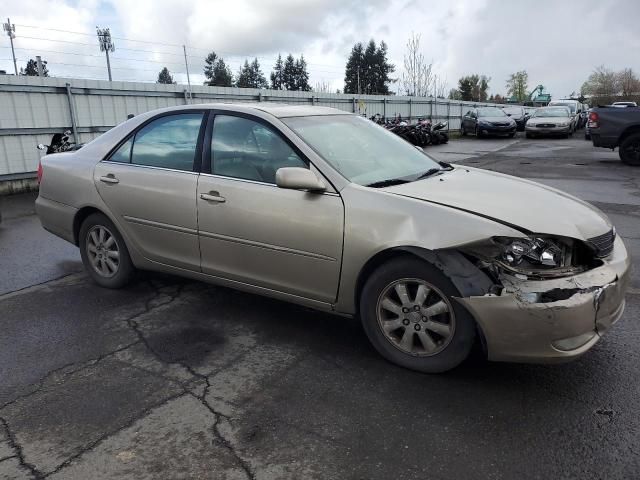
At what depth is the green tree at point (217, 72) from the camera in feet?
278

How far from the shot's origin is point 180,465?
244 cm

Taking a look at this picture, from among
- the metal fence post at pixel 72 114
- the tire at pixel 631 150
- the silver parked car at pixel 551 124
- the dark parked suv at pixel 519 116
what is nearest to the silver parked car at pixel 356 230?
the metal fence post at pixel 72 114

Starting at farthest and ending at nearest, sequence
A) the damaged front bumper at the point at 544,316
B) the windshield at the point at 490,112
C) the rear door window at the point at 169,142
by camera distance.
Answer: the windshield at the point at 490,112 < the rear door window at the point at 169,142 < the damaged front bumper at the point at 544,316

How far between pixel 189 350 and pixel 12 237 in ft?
15.1

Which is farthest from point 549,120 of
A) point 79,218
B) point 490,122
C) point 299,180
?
point 299,180

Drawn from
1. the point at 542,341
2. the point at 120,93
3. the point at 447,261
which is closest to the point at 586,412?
the point at 542,341

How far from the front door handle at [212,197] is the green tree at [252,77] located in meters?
87.3

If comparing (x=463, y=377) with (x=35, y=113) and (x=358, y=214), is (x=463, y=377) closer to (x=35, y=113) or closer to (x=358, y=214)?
(x=358, y=214)

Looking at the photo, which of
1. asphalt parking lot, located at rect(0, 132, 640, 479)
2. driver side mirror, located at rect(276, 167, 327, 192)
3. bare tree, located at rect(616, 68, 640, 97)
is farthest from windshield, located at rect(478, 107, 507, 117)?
bare tree, located at rect(616, 68, 640, 97)

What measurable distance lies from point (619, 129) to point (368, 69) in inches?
2876

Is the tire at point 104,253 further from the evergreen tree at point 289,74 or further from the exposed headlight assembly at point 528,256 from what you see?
Result: the evergreen tree at point 289,74

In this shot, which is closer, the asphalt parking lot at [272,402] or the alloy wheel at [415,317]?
the asphalt parking lot at [272,402]

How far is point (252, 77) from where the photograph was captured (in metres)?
91.8

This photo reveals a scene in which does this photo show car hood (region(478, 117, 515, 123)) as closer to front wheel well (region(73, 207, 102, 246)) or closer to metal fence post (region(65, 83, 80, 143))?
metal fence post (region(65, 83, 80, 143))
